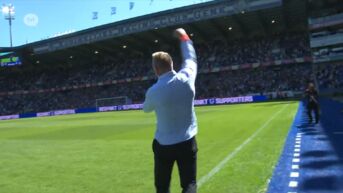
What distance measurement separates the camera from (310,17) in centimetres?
6003

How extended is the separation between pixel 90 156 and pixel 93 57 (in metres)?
73.0

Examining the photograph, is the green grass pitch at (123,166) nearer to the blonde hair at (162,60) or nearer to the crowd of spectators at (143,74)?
the blonde hair at (162,60)

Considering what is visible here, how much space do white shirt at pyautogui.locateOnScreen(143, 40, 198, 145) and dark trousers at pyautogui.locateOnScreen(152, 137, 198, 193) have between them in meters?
0.07

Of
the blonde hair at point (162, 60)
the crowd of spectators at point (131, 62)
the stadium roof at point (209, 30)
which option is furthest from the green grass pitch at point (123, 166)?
the crowd of spectators at point (131, 62)

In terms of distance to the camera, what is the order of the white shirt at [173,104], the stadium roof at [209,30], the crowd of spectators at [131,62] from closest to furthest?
the white shirt at [173,104] < the stadium roof at [209,30] < the crowd of spectators at [131,62]

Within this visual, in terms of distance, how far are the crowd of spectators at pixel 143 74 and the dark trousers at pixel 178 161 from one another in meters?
53.4

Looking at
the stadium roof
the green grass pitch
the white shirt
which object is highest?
the stadium roof

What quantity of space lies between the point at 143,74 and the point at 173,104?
69.2m

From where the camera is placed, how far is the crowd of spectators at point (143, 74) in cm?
6156

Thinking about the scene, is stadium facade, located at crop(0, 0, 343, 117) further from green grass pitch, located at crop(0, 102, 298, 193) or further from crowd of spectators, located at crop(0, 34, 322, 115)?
green grass pitch, located at crop(0, 102, 298, 193)

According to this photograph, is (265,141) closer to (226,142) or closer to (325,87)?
(226,142)

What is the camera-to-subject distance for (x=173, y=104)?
14.3 feet

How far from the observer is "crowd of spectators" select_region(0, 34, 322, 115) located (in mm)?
61562

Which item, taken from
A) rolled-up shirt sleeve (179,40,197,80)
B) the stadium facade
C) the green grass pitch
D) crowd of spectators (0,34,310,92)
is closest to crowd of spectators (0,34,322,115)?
crowd of spectators (0,34,310,92)
